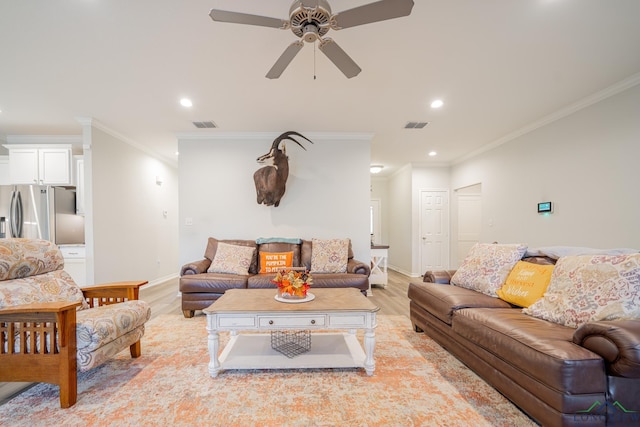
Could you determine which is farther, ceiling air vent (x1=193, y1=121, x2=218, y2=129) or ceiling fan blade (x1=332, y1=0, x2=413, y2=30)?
ceiling air vent (x1=193, y1=121, x2=218, y2=129)

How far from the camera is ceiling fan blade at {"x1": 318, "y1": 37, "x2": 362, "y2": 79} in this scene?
1.76 m

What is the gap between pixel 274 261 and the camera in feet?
12.9

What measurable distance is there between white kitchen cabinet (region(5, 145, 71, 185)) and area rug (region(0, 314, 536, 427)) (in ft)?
11.0

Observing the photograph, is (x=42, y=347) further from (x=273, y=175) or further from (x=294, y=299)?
(x=273, y=175)

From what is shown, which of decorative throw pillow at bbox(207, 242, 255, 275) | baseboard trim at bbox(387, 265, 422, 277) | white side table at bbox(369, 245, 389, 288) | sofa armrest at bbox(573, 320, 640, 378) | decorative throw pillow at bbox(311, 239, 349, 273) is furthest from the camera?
baseboard trim at bbox(387, 265, 422, 277)

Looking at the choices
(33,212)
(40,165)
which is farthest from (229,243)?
(40,165)

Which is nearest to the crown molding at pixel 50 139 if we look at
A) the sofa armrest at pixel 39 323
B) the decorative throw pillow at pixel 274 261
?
the decorative throw pillow at pixel 274 261

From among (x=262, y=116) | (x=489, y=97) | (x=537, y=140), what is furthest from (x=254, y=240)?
(x=537, y=140)

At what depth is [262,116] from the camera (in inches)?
153

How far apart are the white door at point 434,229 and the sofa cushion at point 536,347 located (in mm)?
4346

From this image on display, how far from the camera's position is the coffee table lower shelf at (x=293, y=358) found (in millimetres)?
2068

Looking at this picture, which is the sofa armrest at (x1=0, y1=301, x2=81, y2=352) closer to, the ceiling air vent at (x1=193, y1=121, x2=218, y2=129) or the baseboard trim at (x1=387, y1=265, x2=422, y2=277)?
the ceiling air vent at (x1=193, y1=121, x2=218, y2=129)

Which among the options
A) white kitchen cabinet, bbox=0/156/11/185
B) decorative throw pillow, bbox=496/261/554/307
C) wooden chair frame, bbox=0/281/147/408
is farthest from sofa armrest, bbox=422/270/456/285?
white kitchen cabinet, bbox=0/156/11/185

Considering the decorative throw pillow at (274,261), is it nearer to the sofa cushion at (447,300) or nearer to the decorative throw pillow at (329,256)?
the decorative throw pillow at (329,256)
